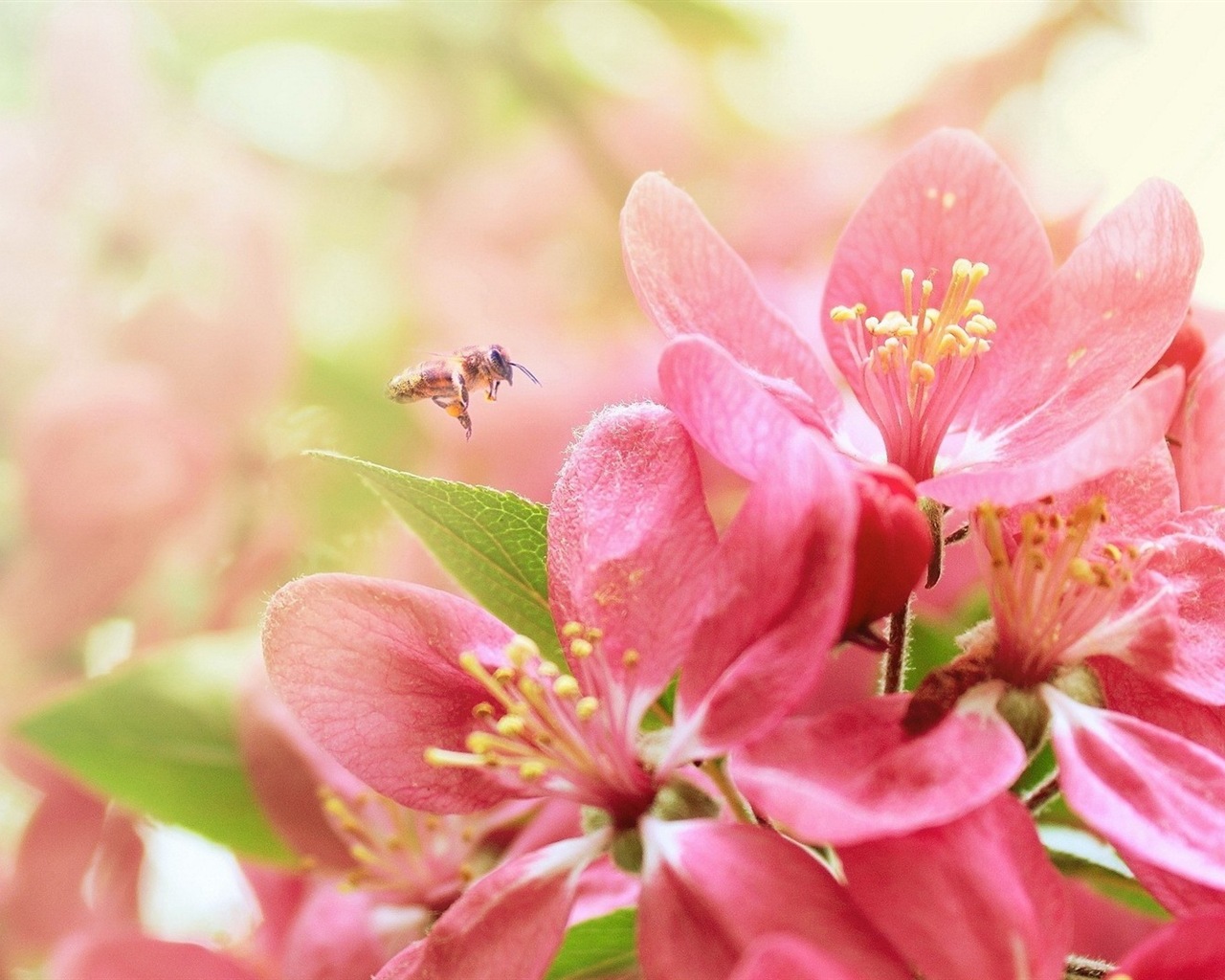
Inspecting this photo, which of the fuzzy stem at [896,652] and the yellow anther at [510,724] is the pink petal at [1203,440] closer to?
the fuzzy stem at [896,652]

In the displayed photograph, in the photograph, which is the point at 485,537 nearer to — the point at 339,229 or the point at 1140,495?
the point at 1140,495

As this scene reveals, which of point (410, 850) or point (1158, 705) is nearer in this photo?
point (1158, 705)

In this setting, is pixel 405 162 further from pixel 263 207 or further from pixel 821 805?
pixel 821 805

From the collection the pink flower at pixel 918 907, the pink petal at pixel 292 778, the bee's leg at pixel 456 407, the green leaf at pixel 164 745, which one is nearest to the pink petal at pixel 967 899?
the pink flower at pixel 918 907

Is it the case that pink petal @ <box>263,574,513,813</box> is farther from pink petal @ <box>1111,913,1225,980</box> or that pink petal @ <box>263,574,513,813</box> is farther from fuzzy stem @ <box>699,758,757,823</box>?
pink petal @ <box>1111,913,1225,980</box>

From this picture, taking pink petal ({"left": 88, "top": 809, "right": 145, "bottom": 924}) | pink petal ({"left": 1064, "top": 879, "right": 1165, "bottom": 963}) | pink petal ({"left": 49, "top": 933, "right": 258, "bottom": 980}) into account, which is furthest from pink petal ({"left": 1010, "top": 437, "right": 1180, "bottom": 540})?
pink petal ({"left": 88, "top": 809, "right": 145, "bottom": 924})

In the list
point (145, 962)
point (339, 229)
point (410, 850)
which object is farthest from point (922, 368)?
point (339, 229)

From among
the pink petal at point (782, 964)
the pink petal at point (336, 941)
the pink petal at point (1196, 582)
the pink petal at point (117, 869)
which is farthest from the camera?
the pink petal at point (117, 869)
